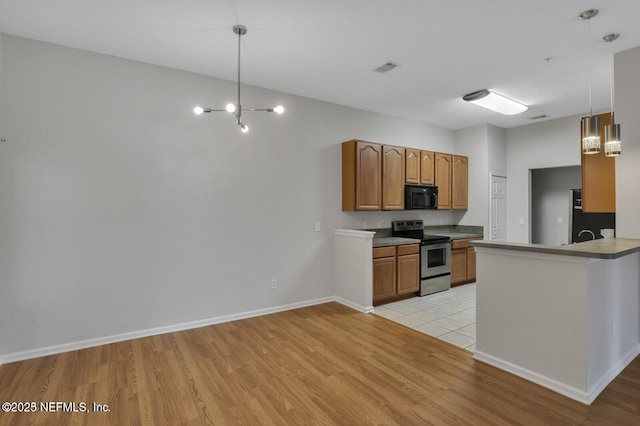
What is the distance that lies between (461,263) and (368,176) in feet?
8.04

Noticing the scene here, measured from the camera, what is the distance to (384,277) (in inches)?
177

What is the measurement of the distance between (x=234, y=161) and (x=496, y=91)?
3589mm

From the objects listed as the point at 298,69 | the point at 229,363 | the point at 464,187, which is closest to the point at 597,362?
the point at 229,363

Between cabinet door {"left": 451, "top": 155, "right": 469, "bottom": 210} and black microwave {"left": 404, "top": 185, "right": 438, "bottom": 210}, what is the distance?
0.58 meters

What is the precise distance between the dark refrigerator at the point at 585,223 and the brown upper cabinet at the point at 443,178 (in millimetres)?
1830

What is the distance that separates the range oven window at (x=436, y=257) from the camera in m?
5.09

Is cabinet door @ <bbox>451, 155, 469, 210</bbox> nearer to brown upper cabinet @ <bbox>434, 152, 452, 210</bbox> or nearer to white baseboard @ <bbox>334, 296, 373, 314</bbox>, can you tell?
brown upper cabinet @ <bbox>434, 152, 452, 210</bbox>

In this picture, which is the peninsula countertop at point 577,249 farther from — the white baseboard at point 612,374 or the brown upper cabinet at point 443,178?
the brown upper cabinet at point 443,178

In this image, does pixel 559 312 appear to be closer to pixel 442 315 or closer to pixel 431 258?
pixel 442 315

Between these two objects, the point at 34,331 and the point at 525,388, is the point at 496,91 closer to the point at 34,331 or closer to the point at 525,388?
the point at 525,388

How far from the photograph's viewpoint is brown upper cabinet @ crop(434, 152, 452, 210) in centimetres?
571

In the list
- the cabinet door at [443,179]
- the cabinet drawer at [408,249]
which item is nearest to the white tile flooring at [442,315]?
the cabinet drawer at [408,249]

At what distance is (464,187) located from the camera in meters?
6.20

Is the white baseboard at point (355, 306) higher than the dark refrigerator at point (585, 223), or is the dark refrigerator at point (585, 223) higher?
the dark refrigerator at point (585, 223)
